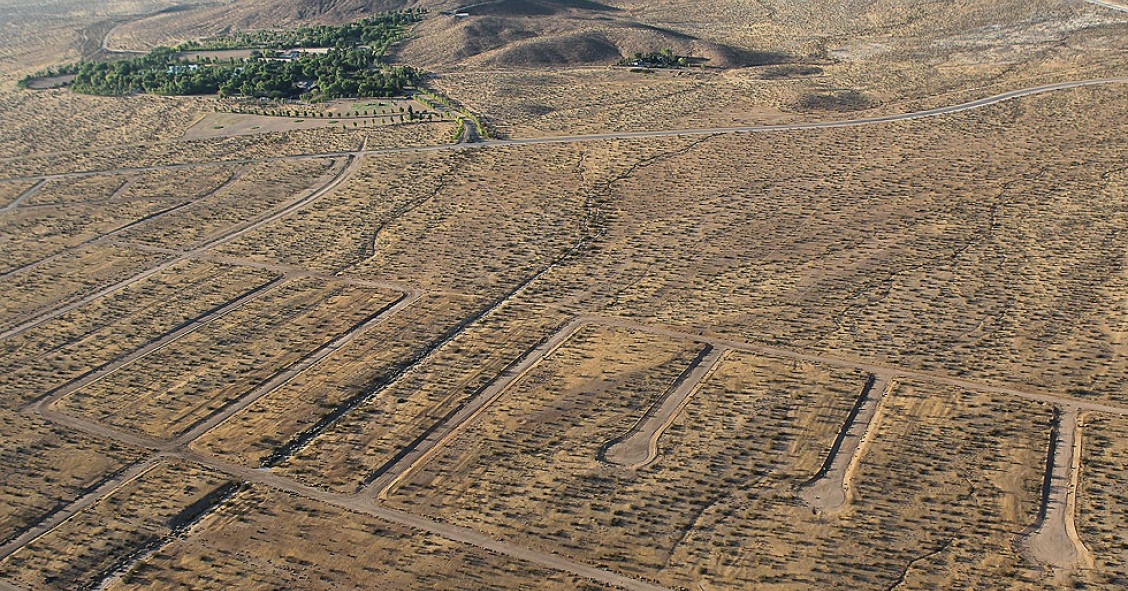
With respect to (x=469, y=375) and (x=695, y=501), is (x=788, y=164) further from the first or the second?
(x=695, y=501)

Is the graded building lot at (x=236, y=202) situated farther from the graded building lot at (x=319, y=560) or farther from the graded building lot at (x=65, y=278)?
the graded building lot at (x=319, y=560)

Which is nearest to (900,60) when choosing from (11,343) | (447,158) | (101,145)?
(447,158)

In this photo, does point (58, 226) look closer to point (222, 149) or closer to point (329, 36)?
point (222, 149)

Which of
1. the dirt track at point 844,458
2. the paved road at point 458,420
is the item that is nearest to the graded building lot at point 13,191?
the paved road at point 458,420

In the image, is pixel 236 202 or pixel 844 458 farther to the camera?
pixel 236 202

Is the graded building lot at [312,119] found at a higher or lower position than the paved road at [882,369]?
higher

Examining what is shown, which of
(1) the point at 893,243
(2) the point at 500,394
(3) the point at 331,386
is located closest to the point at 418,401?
(2) the point at 500,394
